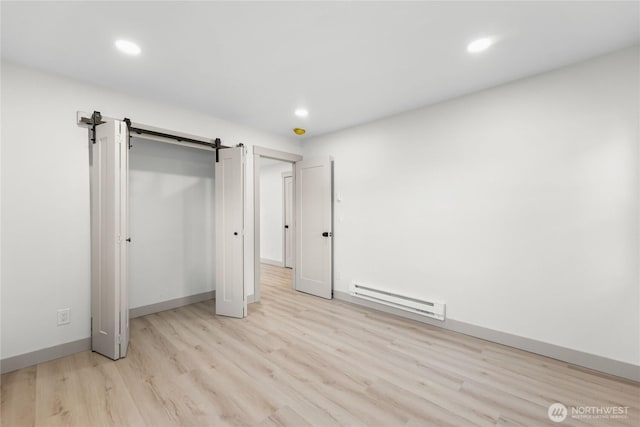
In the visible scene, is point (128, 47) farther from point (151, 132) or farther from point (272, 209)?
point (272, 209)

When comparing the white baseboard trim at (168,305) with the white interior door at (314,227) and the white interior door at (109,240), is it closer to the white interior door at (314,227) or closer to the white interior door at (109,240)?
the white interior door at (109,240)

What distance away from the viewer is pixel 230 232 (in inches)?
140

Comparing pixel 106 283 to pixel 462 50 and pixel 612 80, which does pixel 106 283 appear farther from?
pixel 612 80

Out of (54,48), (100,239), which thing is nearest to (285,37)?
(54,48)

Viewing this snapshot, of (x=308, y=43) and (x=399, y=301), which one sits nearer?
(x=308, y=43)

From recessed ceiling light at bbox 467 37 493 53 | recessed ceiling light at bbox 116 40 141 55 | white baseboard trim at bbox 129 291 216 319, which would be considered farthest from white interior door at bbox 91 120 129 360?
recessed ceiling light at bbox 467 37 493 53

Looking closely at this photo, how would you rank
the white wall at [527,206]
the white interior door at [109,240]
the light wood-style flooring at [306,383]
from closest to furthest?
1. the light wood-style flooring at [306,383]
2. the white wall at [527,206]
3. the white interior door at [109,240]

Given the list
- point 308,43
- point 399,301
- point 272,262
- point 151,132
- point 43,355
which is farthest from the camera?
point 272,262

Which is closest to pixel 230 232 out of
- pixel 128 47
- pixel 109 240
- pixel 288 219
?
pixel 109 240

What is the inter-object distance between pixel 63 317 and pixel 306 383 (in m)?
2.36

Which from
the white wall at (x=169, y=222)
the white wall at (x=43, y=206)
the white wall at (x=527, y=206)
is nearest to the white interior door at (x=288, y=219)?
the white wall at (x=169, y=222)

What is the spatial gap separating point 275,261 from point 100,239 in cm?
448

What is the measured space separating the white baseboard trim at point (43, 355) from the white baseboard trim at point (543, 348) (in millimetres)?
3458

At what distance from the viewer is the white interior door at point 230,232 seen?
11.3 ft
